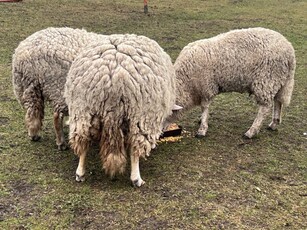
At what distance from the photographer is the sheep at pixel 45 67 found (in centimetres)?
479

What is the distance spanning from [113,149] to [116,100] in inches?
20.0

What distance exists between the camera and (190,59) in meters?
5.73

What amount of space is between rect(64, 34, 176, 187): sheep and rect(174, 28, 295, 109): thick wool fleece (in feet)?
4.25

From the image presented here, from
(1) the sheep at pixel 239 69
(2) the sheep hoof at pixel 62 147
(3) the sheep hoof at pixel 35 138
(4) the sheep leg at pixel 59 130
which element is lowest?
(2) the sheep hoof at pixel 62 147

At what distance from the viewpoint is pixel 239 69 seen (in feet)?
18.5

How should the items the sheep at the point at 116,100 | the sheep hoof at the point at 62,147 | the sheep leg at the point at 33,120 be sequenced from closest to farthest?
the sheep at the point at 116,100, the sheep leg at the point at 33,120, the sheep hoof at the point at 62,147

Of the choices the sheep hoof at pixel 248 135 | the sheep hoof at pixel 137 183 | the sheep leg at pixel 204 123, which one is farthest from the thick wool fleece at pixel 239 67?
the sheep hoof at pixel 137 183

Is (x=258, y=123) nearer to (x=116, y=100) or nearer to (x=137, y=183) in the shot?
(x=137, y=183)

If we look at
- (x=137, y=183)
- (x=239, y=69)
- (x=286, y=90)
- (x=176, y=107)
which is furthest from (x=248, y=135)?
(x=137, y=183)

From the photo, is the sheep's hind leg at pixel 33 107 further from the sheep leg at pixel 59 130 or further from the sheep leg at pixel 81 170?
the sheep leg at pixel 81 170

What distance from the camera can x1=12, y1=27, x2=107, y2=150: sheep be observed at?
189 inches

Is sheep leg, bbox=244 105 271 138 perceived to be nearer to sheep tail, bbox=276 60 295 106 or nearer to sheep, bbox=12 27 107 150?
sheep tail, bbox=276 60 295 106

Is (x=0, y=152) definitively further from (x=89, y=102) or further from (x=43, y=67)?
(x=89, y=102)

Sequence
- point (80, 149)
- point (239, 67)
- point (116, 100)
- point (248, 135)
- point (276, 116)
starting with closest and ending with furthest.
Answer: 1. point (116, 100)
2. point (80, 149)
3. point (239, 67)
4. point (248, 135)
5. point (276, 116)
